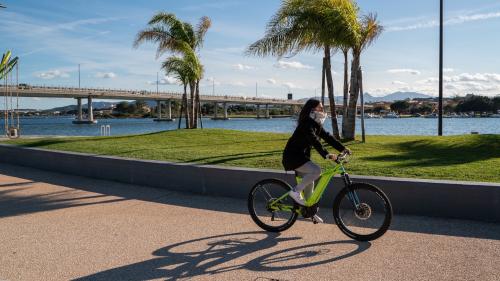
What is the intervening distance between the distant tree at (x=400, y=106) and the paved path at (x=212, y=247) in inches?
5946

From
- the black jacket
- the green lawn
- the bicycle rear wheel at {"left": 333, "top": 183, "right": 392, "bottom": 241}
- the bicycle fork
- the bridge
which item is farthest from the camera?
the bridge

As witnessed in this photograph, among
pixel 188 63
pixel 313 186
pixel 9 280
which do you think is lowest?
pixel 9 280

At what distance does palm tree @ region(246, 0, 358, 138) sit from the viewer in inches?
570

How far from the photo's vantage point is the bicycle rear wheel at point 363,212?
5254mm

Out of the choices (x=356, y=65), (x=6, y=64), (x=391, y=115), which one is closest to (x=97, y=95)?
(x=6, y=64)

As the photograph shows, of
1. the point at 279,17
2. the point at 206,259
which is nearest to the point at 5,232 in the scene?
the point at 206,259

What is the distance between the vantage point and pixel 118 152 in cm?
1280

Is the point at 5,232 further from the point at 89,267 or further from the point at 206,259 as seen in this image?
the point at 206,259

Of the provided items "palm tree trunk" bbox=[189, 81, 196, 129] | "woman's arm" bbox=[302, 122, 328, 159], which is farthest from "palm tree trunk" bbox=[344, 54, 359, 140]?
"palm tree trunk" bbox=[189, 81, 196, 129]

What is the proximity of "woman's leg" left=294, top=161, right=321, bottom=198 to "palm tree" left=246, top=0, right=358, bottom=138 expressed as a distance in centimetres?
967

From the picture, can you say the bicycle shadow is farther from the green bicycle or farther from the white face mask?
the white face mask

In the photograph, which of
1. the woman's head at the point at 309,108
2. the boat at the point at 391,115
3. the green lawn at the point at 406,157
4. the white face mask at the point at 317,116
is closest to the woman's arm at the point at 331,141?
the white face mask at the point at 317,116

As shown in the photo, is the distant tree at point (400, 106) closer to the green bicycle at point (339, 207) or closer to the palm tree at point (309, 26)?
the palm tree at point (309, 26)

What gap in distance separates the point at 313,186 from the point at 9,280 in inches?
128
